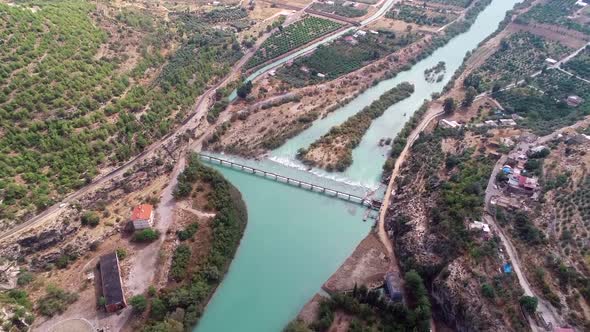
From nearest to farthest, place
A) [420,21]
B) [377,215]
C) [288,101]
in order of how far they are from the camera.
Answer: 1. [377,215]
2. [288,101]
3. [420,21]

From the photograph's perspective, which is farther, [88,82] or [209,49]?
[209,49]

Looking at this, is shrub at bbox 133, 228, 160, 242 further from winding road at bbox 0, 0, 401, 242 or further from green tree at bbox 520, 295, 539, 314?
green tree at bbox 520, 295, 539, 314

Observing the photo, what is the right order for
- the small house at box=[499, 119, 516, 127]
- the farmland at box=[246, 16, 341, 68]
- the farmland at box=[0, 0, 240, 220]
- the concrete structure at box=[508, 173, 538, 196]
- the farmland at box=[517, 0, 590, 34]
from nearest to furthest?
the concrete structure at box=[508, 173, 538, 196], the farmland at box=[0, 0, 240, 220], the small house at box=[499, 119, 516, 127], the farmland at box=[246, 16, 341, 68], the farmland at box=[517, 0, 590, 34]

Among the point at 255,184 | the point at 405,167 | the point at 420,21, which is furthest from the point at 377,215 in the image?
the point at 420,21

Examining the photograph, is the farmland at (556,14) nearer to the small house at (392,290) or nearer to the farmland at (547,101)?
the farmland at (547,101)

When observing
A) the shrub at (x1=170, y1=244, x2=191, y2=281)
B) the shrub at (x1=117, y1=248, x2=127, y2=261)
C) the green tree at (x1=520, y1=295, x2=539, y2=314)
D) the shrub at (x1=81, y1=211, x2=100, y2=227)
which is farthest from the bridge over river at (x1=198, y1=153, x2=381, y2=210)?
the green tree at (x1=520, y1=295, x2=539, y2=314)

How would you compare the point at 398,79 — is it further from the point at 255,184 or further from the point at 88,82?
the point at 88,82
